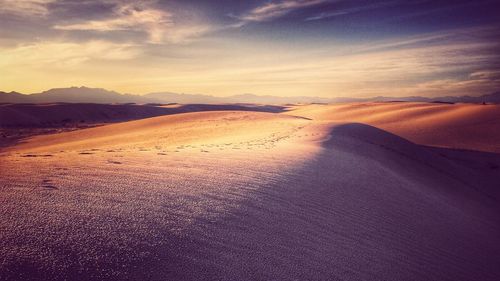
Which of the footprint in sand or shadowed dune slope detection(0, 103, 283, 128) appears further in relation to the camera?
shadowed dune slope detection(0, 103, 283, 128)

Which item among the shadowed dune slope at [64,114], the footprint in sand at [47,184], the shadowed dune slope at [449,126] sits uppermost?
the shadowed dune slope at [64,114]

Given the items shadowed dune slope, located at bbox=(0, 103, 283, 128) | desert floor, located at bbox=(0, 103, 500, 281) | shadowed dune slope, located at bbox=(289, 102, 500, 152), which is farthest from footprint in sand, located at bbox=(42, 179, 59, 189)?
shadowed dune slope, located at bbox=(0, 103, 283, 128)

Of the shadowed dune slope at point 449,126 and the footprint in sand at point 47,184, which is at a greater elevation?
the footprint in sand at point 47,184

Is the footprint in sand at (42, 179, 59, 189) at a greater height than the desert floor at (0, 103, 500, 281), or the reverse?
the footprint in sand at (42, 179, 59, 189)

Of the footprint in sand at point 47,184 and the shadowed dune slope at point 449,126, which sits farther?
the shadowed dune slope at point 449,126

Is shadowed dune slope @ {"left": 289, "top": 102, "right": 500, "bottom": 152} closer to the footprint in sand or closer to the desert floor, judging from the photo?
the desert floor

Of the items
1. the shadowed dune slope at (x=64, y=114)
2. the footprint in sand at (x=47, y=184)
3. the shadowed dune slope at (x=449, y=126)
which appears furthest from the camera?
the shadowed dune slope at (x=64, y=114)

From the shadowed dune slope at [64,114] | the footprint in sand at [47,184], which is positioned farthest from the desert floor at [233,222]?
the shadowed dune slope at [64,114]

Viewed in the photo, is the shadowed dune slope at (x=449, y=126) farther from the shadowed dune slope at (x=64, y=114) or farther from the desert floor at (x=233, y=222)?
the shadowed dune slope at (x=64, y=114)

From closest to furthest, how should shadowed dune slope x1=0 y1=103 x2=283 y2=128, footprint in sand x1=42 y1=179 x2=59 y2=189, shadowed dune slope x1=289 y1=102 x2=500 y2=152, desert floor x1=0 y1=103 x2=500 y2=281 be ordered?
desert floor x1=0 y1=103 x2=500 y2=281 → footprint in sand x1=42 y1=179 x2=59 y2=189 → shadowed dune slope x1=289 y1=102 x2=500 y2=152 → shadowed dune slope x1=0 y1=103 x2=283 y2=128

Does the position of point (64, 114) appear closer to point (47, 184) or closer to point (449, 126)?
point (449, 126)

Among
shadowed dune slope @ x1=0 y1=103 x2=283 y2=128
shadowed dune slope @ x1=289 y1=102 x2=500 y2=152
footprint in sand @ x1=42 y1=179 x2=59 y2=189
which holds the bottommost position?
shadowed dune slope @ x1=289 y1=102 x2=500 y2=152
